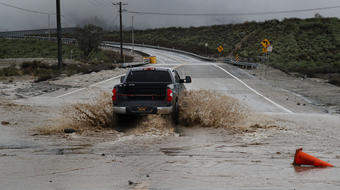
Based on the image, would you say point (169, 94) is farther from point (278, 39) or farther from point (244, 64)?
point (278, 39)

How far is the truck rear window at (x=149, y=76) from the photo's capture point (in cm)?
1062

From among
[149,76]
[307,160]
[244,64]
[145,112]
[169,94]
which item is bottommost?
[244,64]

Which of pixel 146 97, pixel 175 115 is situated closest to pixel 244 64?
pixel 175 115

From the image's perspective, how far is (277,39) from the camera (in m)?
85.6

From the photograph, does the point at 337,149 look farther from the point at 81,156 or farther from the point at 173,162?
the point at 81,156

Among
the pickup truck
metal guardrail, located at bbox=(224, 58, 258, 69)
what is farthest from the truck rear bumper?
metal guardrail, located at bbox=(224, 58, 258, 69)

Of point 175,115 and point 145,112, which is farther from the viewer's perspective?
point 175,115

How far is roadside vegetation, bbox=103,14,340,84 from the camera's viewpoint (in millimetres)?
66812

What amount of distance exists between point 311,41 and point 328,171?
79.4 m

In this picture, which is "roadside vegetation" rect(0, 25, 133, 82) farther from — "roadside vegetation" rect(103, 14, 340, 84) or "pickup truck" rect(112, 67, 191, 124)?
"pickup truck" rect(112, 67, 191, 124)

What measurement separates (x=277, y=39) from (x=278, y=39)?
342 millimetres

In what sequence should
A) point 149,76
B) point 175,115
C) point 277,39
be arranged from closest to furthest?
point 175,115 < point 149,76 < point 277,39

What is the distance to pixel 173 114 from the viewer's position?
1002cm

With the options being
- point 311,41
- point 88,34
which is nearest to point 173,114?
point 88,34
